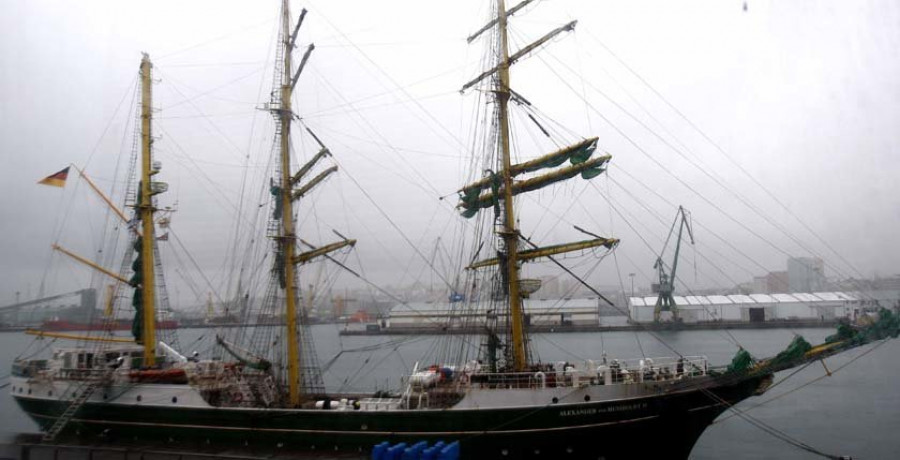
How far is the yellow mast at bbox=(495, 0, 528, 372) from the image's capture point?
18.2 meters

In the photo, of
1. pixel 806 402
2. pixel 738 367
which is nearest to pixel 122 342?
pixel 738 367

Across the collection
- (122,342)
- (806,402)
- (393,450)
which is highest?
(122,342)

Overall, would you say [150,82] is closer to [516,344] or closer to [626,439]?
[516,344]

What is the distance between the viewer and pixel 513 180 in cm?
1992

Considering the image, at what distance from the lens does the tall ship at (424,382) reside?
1600 cm

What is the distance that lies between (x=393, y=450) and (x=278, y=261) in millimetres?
9832

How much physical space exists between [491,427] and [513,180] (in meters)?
7.70

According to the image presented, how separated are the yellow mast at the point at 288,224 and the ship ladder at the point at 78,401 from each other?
5787mm

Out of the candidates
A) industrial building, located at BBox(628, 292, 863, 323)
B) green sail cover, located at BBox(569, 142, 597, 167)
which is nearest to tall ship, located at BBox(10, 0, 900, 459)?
green sail cover, located at BBox(569, 142, 597, 167)

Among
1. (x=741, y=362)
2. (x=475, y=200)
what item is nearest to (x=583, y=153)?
(x=475, y=200)

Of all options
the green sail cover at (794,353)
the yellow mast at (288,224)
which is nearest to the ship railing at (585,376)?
the green sail cover at (794,353)

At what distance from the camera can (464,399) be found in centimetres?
1622

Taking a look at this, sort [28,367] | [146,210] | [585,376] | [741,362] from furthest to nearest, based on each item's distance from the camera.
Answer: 1. [146,210]
2. [28,367]
3. [741,362]
4. [585,376]

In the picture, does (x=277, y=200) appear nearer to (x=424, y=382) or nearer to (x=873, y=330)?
(x=424, y=382)
